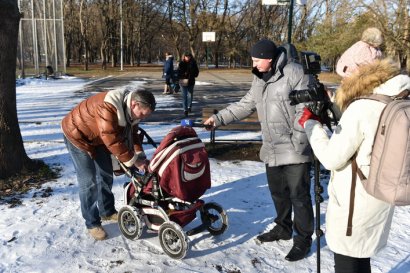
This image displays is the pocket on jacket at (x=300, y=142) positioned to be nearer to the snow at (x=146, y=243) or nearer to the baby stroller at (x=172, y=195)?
the baby stroller at (x=172, y=195)

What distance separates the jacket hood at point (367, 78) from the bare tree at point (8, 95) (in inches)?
178

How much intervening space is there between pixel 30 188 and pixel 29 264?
6.37 ft

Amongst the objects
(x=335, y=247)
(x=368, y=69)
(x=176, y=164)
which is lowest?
(x=335, y=247)

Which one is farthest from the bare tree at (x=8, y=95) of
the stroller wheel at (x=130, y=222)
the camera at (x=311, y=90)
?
the camera at (x=311, y=90)

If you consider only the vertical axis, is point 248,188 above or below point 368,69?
below

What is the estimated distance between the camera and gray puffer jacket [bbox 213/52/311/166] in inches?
131

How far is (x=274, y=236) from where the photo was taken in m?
3.92

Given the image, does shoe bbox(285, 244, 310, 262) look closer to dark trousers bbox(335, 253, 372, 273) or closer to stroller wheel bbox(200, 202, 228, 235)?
stroller wheel bbox(200, 202, 228, 235)

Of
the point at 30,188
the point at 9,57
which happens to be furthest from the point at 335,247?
the point at 9,57

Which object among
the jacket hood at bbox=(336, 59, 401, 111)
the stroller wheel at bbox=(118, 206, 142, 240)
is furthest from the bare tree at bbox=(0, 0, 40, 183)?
the jacket hood at bbox=(336, 59, 401, 111)

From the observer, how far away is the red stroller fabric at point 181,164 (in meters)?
3.49

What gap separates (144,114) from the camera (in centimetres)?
344

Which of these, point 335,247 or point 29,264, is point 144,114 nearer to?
point 29,264

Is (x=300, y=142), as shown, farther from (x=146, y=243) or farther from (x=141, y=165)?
(x=146, y=243)
